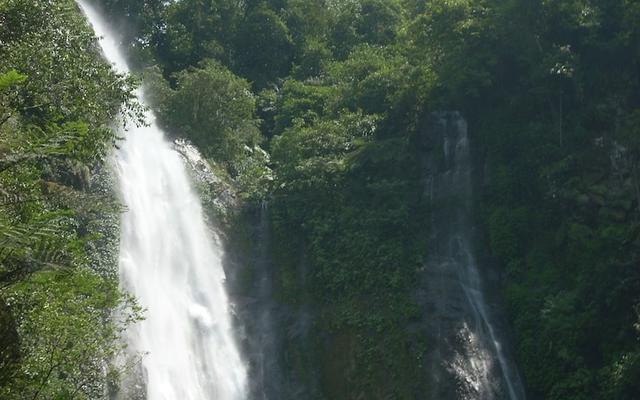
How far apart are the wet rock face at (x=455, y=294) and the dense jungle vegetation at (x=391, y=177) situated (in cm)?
43

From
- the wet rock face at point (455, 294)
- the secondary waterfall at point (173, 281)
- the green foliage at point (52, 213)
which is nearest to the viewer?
the green foliage at point (52, 213)

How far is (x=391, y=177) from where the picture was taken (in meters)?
27.3

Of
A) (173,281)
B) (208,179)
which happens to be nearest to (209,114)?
(208,179)

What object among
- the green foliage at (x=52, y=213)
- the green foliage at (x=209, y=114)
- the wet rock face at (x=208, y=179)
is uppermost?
the green foliage at (x=209, y=114)

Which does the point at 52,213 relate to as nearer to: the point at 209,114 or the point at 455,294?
the point at 455,294

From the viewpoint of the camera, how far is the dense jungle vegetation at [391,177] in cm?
1872

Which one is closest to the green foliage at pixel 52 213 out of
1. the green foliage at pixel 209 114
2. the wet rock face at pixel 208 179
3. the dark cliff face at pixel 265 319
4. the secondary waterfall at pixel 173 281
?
the secondary waterfall at pixel 173 281

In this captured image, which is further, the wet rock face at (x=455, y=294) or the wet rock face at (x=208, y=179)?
the wet rock face at (x=208, y=179)

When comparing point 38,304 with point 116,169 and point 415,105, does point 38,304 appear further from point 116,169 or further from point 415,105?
point 415,105


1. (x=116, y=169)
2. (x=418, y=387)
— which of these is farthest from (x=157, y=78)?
(x=418, y=387)

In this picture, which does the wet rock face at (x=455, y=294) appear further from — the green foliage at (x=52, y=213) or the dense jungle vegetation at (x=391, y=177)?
the green foliage at (x=52, y=213)

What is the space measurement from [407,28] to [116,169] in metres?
12.8

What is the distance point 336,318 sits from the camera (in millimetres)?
23516

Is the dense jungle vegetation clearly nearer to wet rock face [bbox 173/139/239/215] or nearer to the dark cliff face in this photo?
the dark cliff face
